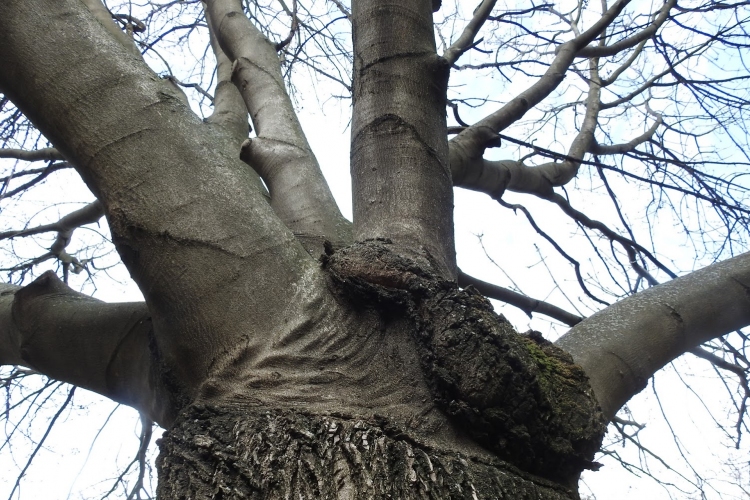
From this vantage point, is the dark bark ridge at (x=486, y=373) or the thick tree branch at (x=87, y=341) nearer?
the dark bark ridge at (x=486, y=373)

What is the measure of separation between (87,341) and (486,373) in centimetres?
87

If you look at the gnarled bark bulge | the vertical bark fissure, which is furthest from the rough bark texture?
the vertical bark fissure

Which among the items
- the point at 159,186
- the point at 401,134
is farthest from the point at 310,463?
the point at 401,134

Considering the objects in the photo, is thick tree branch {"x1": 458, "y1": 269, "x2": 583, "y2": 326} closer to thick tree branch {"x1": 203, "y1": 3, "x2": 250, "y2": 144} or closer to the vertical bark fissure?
the vertical bark fissure

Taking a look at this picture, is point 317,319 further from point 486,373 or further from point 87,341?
point 87,341

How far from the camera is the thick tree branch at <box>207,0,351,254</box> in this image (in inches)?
65.7

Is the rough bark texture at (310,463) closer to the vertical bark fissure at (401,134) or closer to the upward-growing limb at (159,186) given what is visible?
the upward-growing limb at (159,186)

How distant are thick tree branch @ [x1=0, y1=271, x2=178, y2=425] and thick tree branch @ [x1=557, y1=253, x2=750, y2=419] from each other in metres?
0.88

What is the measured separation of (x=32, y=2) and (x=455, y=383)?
1024mm

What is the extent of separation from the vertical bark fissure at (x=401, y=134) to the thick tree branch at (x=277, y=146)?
0.26 meters

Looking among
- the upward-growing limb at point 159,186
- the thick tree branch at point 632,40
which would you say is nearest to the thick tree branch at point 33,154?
the upward-growing limb at point 159,186

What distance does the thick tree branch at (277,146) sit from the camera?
1.67 m

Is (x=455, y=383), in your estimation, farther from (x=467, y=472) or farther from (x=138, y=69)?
(x=138, y=69)

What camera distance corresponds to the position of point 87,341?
1286mm
